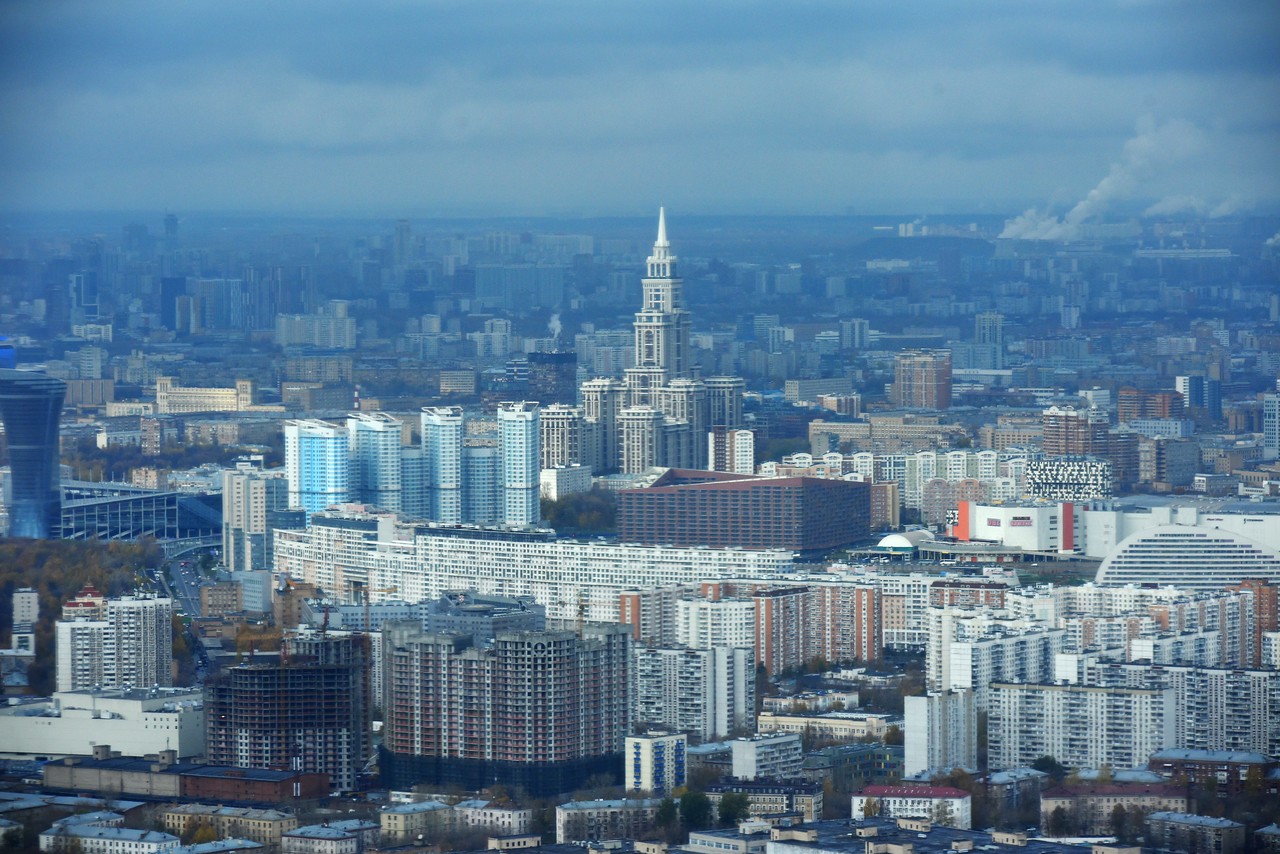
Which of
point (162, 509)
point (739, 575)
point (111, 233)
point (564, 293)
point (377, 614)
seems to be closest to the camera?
point (377, 614)

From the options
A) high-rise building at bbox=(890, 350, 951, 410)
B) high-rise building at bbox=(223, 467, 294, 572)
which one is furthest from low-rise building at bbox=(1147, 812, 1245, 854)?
high-rise building at bbox=(890, 350, 951, 410)

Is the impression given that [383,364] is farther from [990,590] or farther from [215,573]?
[990,590]

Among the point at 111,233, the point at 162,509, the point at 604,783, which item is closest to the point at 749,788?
the point at 604,783

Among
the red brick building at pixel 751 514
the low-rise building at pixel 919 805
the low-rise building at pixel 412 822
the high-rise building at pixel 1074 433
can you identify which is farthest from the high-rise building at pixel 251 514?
the low-rise building at pixel 919 805

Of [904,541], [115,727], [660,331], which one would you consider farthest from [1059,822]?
[660,331]

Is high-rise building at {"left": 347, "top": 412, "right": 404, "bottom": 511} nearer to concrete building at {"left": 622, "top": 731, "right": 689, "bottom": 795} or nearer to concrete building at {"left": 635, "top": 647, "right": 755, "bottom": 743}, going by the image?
concrete building at {"left": 635, "top": 647, "right": 755, "bottom": 743}
